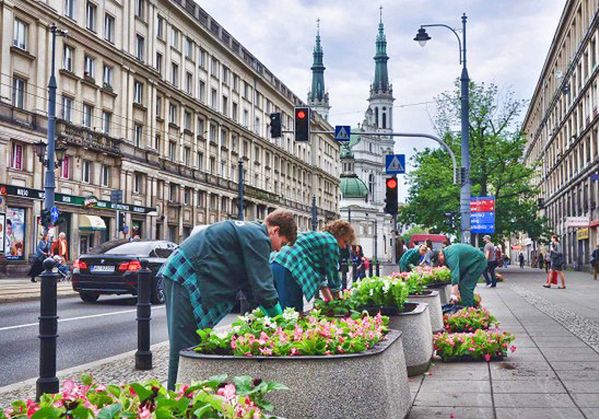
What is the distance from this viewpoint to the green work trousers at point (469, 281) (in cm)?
1044

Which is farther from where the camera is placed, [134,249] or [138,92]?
[138,92]

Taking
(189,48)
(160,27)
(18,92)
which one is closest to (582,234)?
(189,48)

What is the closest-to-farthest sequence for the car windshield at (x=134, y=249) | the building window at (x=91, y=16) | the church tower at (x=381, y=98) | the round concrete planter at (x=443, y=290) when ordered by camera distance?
the round concrete planter at (x=443, y=290) < the car windshield at (x=134, y=249) < the building window at (x=91, y=16) < the church tower at (x=381, y=98)

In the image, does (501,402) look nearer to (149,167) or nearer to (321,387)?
(321,387)

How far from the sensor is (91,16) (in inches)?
1501

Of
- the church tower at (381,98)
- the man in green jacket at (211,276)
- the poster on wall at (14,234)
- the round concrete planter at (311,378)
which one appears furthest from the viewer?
the church tower at (381,98)

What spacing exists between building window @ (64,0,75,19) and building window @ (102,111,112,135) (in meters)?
5.44

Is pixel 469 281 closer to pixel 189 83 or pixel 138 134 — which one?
pixel 138 134

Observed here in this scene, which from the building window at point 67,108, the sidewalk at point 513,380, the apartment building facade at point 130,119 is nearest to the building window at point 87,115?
the apartment building facade at point 130,119

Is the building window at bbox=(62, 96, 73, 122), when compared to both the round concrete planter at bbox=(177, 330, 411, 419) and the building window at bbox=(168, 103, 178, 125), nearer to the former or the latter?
the building window at bbox=(168, 103, 178, 125)

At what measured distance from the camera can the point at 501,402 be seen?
18.4 ft

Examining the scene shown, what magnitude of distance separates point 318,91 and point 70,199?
113 m

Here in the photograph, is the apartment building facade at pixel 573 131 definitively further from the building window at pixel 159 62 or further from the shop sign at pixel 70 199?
the building window at pixel 159 62

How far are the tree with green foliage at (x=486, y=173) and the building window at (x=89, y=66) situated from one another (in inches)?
818
